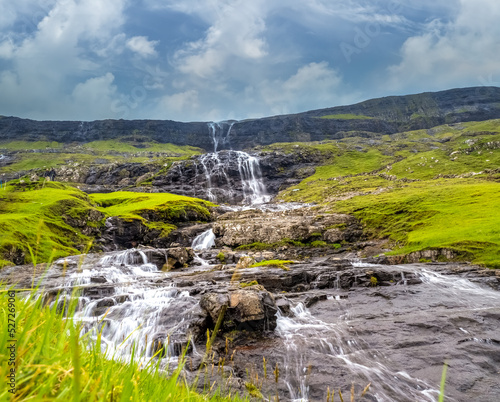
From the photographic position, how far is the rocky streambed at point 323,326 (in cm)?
1066

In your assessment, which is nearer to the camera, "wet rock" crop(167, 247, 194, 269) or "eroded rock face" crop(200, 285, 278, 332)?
"eroded rock face" crop(200, 285, 278, 332)

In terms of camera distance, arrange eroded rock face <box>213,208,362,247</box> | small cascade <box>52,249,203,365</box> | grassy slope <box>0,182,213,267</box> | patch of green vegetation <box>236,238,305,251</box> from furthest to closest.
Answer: eroded rock face <box>213,208,362,247</box> < patch of green vegetation <box>236,238,305,251</box> < grassy slope <box>0,182,213,267</box> < small cascade <box>52,249,203,365</box>

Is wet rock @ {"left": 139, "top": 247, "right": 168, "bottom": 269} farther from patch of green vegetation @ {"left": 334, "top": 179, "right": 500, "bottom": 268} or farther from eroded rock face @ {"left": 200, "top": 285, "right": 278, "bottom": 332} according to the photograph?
patch of green vegetation @ {"left": 334, "top": 179, "right": 500, "bottom": 268}

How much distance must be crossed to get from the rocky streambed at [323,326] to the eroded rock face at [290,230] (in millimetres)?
19805

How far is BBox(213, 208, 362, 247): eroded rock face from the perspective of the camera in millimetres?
46875

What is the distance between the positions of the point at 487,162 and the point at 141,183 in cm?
12558

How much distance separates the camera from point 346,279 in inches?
963

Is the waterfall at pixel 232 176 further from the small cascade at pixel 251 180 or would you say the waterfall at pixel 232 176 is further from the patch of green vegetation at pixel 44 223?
the patch of green vegetation at pixel 44 223

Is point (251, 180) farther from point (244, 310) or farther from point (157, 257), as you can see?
point (244, 310)

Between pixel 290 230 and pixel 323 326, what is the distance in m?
31.6

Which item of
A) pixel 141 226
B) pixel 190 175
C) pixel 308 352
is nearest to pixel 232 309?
pixel 308 352

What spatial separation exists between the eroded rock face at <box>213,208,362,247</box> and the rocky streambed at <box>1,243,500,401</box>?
65.0 ft

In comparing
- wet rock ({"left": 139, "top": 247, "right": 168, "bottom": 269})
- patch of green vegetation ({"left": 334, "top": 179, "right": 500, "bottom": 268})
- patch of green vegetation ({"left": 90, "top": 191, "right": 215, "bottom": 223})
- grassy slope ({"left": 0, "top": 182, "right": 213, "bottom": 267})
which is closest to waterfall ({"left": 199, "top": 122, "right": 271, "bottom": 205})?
patch of green vegetation ({"left": 90, "top": 191, "right": 215, "bottom": 223})

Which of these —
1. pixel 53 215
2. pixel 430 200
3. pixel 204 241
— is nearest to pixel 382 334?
pixel 204 241
